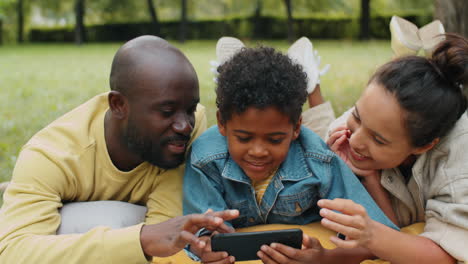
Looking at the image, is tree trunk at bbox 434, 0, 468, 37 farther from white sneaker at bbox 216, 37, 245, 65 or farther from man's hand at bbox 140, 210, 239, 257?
man's hand at bbox 140, 210, 239, 257

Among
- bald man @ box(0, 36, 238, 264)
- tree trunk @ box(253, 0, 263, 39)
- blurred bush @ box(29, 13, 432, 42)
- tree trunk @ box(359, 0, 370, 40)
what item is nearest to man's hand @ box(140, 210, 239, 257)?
bald man @ box(0, 36, 238, 264)

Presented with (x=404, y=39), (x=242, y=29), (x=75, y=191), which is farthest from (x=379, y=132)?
(x=242, y=29)

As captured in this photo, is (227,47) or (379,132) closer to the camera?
(379,132)

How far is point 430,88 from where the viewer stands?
2270 mm

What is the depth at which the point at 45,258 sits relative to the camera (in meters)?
2.18

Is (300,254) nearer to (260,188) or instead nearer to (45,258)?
(260,188)

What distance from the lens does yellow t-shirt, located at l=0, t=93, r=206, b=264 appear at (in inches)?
86.4

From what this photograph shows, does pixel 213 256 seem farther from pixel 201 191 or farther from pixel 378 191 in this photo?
pixel 378 191

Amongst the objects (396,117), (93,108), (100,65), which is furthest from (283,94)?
(100,65)

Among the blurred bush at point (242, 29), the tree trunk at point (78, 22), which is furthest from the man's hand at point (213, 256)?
the tree trunk at point (78, 22)

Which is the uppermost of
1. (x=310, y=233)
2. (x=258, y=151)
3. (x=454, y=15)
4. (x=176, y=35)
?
(x=454, y=15)

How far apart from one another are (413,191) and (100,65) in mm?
→ 12974

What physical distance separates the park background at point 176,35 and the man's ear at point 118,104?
5.25 meters

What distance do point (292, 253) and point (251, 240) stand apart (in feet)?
0.62
